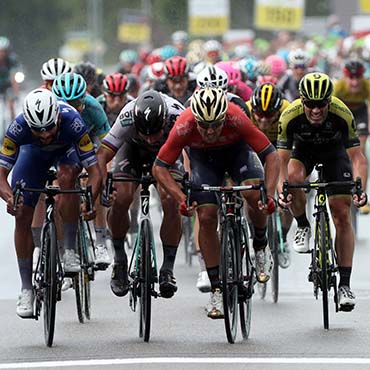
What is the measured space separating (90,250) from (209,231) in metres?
1.91

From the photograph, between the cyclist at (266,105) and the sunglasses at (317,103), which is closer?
the sunglasses at (317,103)

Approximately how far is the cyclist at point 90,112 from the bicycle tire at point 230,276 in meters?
2.64

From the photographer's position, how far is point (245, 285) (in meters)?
11.3

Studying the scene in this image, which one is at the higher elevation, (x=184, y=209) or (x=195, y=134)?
(x=195, y=134)

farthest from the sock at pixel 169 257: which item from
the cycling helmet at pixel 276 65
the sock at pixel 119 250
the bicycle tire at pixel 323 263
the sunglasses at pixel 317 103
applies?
the cycling helmet at pixel 276 65

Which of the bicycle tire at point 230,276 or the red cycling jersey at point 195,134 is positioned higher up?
the red cycling jersey at point 195,134

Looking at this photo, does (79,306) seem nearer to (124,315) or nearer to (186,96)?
(124,315)

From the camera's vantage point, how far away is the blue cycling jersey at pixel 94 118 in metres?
13.7

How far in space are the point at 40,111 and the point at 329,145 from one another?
7.96 feet

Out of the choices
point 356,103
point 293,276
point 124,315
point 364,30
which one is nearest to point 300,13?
point 364,30

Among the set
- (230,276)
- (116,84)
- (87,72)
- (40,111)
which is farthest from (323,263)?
(87,72)

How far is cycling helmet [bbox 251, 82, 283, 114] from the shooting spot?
516 inches

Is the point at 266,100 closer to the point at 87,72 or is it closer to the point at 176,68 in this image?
the point at 87,72

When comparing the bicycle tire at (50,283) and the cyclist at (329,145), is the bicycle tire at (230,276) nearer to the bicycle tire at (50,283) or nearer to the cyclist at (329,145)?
the cyclist at (329,145)
